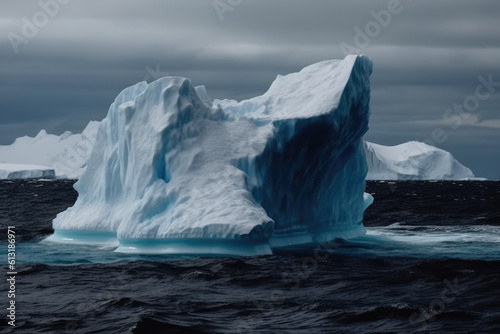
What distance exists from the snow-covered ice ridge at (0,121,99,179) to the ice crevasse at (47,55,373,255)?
81251 mm

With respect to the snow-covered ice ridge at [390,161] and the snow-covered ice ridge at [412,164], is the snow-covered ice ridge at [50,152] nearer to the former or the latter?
the snow-covered ice ridge at [390,161]

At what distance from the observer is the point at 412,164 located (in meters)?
96.6

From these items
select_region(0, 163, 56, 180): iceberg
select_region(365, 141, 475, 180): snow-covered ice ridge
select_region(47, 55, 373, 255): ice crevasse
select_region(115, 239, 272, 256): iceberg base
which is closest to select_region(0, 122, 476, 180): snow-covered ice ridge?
select_region(365, 141, 475, 180): snow-covered ice ridge

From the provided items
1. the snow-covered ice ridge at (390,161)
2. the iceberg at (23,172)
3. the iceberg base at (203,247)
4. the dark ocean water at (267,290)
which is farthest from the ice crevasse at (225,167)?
the iceberg at (23,172)

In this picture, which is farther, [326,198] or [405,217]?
[405,217]

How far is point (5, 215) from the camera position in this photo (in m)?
33.9

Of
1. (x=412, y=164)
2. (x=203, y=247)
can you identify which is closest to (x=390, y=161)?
(x=412, y=164)

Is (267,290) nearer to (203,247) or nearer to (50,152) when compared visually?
(203,247)

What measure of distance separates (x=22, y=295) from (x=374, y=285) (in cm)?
573

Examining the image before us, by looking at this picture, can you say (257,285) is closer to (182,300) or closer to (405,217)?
(182,300)

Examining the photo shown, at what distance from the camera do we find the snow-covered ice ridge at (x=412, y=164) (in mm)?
95500

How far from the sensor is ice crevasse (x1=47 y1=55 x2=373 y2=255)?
16984 mm

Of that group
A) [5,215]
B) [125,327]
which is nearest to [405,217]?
[5,215]

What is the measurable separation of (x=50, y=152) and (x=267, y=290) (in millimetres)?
108939
